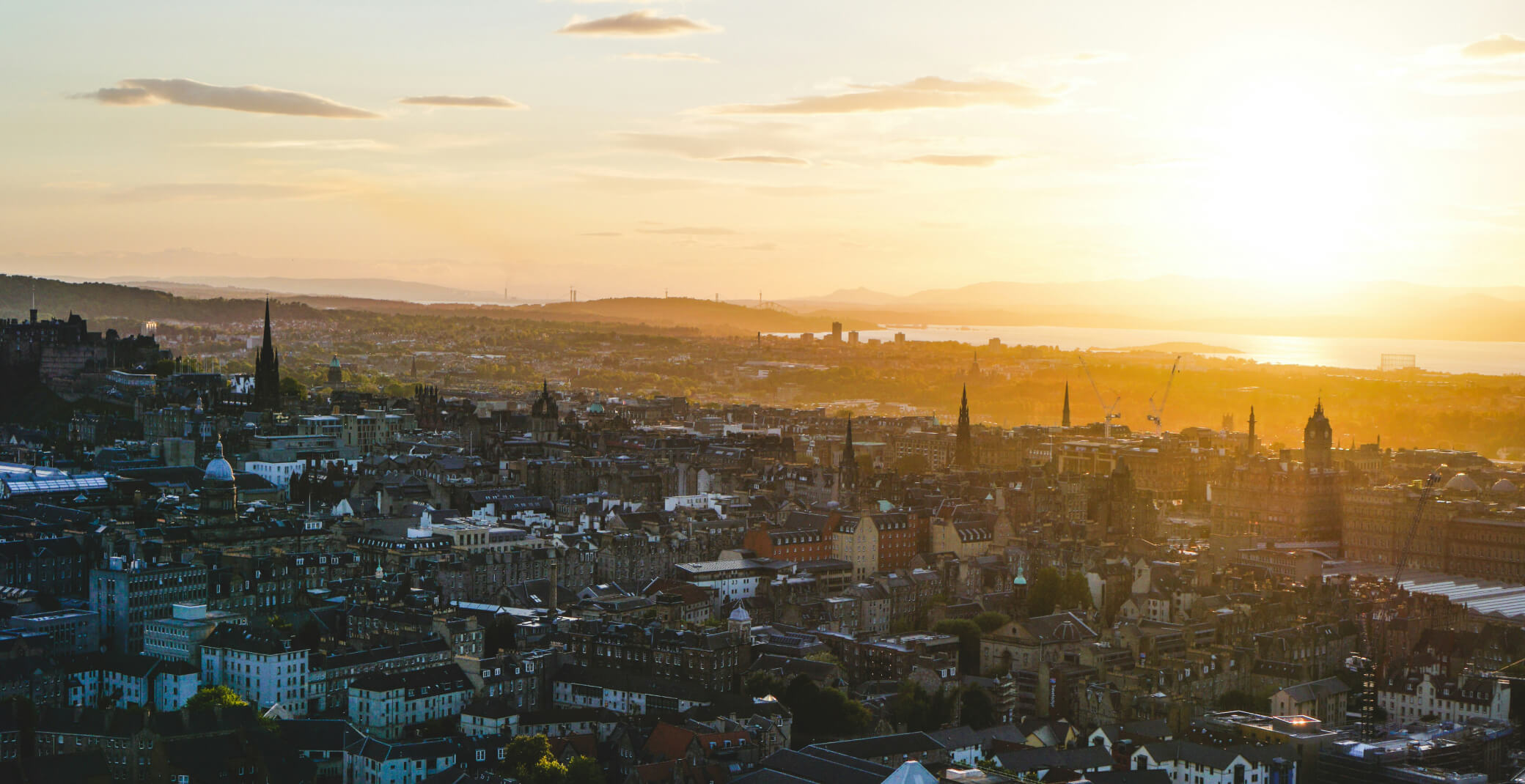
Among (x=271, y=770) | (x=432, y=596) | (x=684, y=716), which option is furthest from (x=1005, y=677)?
(x=271, y=770)

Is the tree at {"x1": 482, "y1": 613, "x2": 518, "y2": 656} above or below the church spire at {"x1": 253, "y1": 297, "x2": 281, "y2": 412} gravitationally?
below

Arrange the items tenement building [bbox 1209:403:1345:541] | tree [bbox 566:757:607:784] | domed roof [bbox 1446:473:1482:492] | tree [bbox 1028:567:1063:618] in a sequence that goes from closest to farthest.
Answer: tree [bbox 566:757:607:784] → tree [bbox 1028:567:1063:618] → tenement building [bbox 1209:403:1345:541] → domed roof [bbox 1446:473:1482:492]

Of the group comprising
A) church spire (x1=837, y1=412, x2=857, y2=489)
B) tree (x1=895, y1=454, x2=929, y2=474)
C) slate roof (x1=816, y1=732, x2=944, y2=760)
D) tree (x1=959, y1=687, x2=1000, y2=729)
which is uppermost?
church spire (x1=837, y1=412, x2=857, y2=489)

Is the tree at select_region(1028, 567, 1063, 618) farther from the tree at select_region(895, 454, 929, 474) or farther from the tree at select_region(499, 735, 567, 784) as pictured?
the tree at select_region(895, 454, 929, 474)

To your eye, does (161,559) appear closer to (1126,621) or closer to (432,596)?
(432,596)

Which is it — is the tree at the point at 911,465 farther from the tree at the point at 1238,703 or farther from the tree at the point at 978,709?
the tree at the point at 978,709

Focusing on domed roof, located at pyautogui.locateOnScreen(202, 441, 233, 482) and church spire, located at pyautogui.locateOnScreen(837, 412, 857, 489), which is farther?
church spire, located at pyautogui.locateOnScreen(837, 412, 857, 489)

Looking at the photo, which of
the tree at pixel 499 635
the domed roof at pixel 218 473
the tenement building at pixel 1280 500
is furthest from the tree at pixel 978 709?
the tenement building at pixel 1280 500

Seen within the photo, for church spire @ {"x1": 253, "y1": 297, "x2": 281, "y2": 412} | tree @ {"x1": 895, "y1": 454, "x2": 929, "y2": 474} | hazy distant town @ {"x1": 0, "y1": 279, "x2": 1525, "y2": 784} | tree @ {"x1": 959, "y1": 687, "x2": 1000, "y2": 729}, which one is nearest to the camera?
hazy distant town @ {"x1": 0, "y1": 279, "x2": 1525, "y2": 784}

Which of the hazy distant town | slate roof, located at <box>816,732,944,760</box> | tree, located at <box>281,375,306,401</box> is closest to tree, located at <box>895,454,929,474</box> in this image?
the hazy distant town
